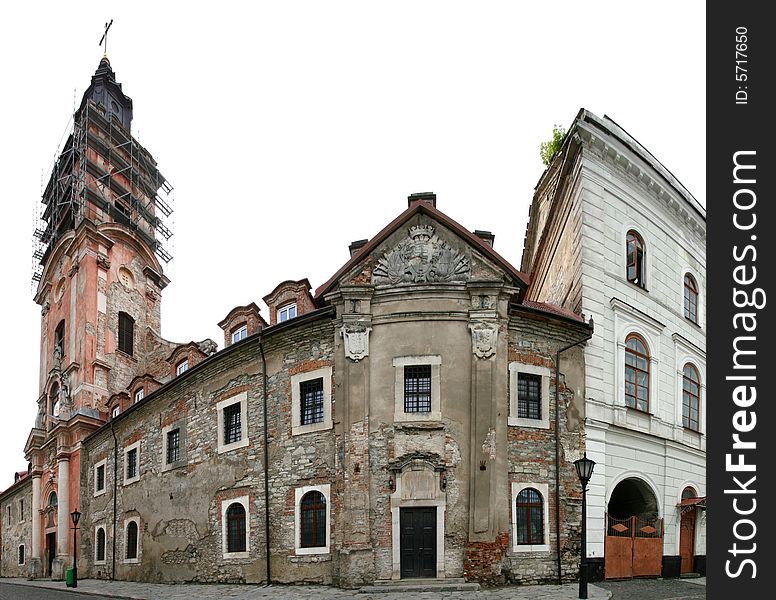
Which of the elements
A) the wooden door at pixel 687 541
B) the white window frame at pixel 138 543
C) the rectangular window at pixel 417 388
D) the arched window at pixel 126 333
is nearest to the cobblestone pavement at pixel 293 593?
the white window frame at pixel 138 543

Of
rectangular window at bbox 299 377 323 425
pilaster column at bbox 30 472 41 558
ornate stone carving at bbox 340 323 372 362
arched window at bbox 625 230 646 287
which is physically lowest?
pilaster column at bbox 30 472 41 558

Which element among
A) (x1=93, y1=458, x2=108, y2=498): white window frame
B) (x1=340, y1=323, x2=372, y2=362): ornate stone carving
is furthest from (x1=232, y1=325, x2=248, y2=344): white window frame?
(x1=93, y1=458, x2=108, y2=498): white window frame

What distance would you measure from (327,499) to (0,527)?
52.5m

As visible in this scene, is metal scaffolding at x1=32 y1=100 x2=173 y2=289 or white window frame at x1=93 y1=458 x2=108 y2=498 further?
metal scaffolding at x1=32 y1=100 x2=173 y2=289

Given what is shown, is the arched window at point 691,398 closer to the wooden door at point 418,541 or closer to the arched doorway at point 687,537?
the arched doorway at point 687,537

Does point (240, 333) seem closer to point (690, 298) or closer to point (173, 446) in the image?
point (173, 446)

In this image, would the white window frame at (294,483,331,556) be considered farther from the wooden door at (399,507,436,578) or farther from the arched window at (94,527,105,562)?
the arched window at (94,527,105,562)

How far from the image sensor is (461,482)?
66.7 ft

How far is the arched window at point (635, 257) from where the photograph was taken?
2512 centimetres

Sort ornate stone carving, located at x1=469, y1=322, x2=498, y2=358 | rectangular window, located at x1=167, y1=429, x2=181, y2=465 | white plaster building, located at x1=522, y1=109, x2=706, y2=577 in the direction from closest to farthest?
ornate stone carving, located at x1=469, y1=322, x2=498, y2=358, white plaster building, located at x1=522, y1=109, x2=706, y2=577, rectangular window, located at x1=167, y1=429, x2=181, y2=465

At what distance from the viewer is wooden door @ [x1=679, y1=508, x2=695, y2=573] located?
2355 cm

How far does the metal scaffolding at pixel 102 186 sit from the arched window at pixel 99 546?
16984mm

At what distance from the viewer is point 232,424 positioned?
2550 cm

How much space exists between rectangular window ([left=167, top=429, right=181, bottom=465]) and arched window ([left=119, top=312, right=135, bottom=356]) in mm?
14448
